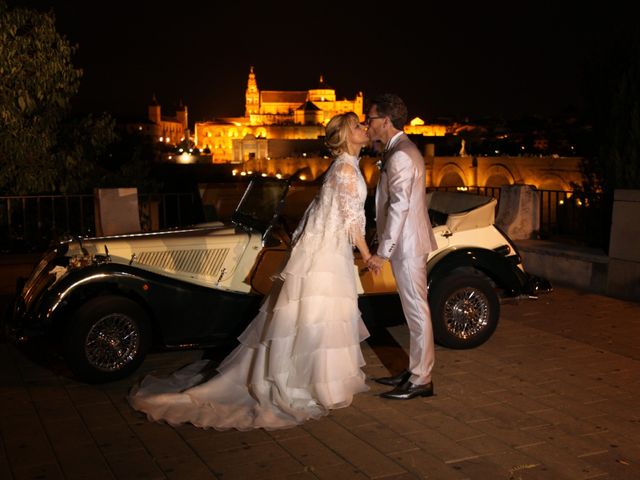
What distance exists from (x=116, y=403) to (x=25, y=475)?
1251 mm

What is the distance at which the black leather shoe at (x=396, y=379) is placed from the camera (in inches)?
214

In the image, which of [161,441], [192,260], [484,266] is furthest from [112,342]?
[484,266]

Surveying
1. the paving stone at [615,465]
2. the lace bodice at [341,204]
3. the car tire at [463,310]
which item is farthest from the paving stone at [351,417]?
the car tire at [463,310]

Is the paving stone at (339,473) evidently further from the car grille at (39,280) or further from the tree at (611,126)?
the tree at (611,126)

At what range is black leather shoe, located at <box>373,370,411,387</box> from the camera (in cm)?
545

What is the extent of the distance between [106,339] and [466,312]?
10.4ft

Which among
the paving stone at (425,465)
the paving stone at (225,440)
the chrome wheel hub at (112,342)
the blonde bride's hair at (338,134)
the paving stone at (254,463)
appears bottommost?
the paving stone at (225,440)

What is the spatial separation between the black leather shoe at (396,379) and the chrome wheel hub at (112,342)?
1.95 metres

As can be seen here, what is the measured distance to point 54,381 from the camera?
5.75 m

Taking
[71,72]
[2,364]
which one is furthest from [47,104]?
[2,364]

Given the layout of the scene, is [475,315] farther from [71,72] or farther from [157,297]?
[71,72]

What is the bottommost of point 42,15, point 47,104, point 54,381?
point 54,381

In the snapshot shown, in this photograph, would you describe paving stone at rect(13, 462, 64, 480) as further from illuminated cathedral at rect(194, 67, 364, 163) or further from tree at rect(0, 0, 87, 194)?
illuminated cathedral at rect(194, 67, 364, 163)

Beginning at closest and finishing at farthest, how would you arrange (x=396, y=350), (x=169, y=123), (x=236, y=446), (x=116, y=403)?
1. (x=236, y=446)
2. (x=116, y=403)
3. (x=396, y=350)
4. (x=169, y=123)
